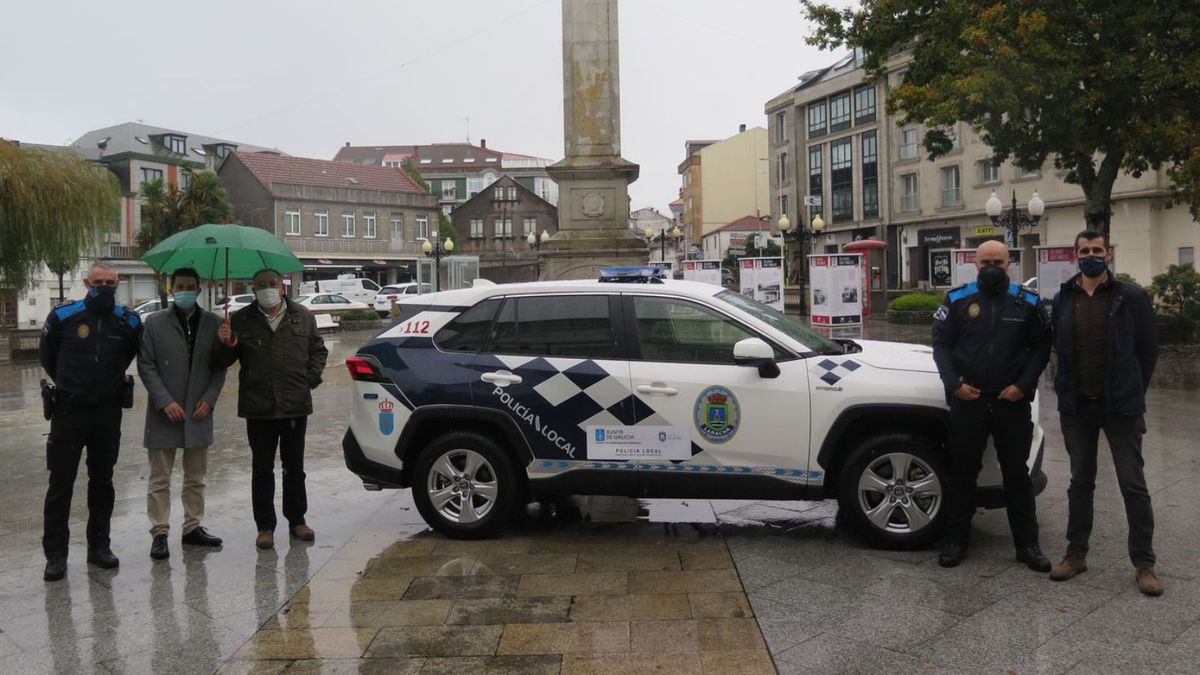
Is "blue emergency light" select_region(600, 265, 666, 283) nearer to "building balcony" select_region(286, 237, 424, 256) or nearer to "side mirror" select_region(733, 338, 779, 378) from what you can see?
"side mirror" select_region(733, 338, 779, 378)

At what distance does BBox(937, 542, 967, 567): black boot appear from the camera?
5.21 meters

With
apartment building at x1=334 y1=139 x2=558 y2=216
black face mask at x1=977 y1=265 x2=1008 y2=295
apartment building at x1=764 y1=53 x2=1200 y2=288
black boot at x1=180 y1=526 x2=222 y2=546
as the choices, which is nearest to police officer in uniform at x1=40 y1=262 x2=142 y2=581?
black boot at x1=180 y1=526 x2=222 y2=546

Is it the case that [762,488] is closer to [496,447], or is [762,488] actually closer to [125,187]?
[496,447]

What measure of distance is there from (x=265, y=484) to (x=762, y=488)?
3.17 meters

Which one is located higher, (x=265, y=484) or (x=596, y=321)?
(x=596, y=321)

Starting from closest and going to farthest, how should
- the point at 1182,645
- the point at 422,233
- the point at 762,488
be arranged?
the point at 1182,645, the point at 762,488, the point at 422,233

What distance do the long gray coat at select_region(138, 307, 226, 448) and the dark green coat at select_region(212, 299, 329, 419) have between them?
151mm

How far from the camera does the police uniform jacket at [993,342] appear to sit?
203 inches

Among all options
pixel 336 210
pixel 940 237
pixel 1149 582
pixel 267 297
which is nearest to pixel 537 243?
pixel 940 237

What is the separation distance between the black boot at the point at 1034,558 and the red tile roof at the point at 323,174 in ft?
192

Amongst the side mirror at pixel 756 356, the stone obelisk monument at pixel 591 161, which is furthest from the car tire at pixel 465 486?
the stone obelisk monument at pixel 591 161

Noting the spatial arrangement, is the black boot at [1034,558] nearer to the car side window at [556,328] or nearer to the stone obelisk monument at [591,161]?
the car side window at [556,328]

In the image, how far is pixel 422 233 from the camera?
220ft

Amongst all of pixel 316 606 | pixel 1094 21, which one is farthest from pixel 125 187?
pixel 316 606
